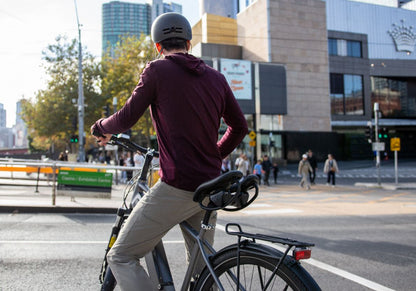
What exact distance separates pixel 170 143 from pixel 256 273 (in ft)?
2.67

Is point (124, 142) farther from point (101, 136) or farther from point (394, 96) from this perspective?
point (394, 96)


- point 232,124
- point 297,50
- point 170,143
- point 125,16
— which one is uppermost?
point 125,16

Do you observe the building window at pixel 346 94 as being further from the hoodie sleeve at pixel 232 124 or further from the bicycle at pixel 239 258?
the bicycle at pixel 239 258

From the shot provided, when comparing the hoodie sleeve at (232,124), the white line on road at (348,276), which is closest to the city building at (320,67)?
the white line on road at (348,276)

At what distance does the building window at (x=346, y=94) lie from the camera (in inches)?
1905

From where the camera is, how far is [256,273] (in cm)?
188

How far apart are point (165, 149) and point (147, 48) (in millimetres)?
30290

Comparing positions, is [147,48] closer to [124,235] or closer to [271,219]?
[271,219]

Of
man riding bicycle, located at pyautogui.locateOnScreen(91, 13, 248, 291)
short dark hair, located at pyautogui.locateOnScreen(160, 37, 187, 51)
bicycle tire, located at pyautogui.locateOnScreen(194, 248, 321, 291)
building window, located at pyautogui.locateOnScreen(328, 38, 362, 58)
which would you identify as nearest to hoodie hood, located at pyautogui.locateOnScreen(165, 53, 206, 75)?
man riding bicycle, located at pyautogui.locateOnScreen(91, 13, 248, 291)

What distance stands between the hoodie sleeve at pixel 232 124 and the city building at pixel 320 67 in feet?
110

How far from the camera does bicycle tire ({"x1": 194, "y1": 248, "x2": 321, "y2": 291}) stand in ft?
5.53

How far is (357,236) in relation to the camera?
21.3 feet

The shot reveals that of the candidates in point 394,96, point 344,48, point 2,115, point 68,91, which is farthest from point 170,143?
point 394,96

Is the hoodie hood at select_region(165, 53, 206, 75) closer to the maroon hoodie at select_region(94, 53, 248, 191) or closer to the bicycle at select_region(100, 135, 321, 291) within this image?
the maroon hoodie at select_region(94, 53, 248, 191)
